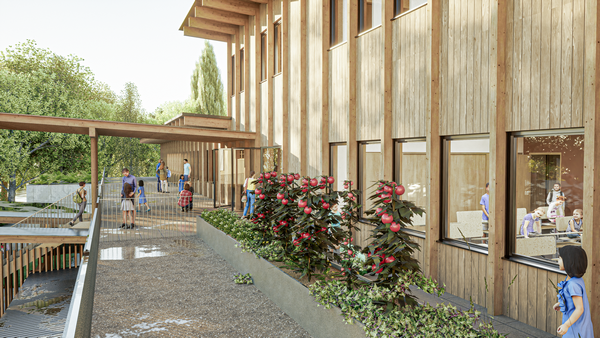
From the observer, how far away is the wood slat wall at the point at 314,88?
1026cm

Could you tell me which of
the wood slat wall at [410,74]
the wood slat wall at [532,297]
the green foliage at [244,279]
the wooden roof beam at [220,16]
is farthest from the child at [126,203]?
the wood slat wall at [532,297]

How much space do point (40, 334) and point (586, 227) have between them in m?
13.2

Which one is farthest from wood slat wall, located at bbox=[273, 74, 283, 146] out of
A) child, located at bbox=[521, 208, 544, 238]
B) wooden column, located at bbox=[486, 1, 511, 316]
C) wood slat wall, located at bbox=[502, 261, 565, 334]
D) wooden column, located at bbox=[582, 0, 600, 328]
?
wooden column, located at bbox=[582, 0, 600, 328]

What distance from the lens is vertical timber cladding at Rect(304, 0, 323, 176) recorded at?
10.2 m

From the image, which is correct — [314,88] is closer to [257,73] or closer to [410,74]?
[410,74]

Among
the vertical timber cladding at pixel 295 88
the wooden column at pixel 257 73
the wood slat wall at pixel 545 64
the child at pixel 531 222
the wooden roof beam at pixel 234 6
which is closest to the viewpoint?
the wood slat wall at pixel 545 64

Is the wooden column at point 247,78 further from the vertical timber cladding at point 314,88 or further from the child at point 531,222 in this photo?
the child at point 531,222

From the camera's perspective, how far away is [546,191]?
4.98 meters

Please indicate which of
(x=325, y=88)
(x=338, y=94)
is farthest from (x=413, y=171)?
(x=325, y=88)

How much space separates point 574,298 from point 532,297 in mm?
2042

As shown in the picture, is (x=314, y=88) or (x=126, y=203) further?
(x=126, y=203)

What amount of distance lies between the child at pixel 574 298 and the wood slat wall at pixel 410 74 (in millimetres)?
3881

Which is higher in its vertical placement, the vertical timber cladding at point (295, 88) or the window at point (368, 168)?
the vertical timber cladding at point (295, 88)

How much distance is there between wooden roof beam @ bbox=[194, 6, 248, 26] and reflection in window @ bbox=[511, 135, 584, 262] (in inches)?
517
